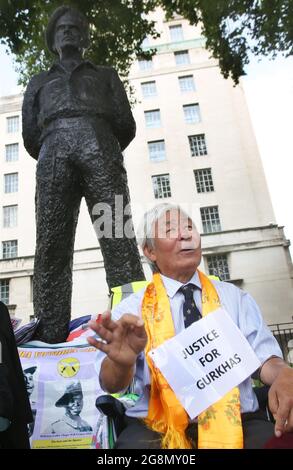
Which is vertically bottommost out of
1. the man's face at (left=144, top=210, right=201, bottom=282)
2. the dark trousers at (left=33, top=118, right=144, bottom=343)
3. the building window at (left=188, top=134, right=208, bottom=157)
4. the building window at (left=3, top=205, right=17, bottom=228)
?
the man's face at (left=144, top=210, right=201, bottom=282)

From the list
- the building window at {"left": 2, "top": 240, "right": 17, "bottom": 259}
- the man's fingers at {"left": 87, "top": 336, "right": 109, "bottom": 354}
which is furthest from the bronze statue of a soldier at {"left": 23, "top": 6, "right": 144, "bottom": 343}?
the building window at {"left": 2, "top": 240, "right": 17, "bottom": 259}

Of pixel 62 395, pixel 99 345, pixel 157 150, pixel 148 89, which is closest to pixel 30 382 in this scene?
pixel 62 395

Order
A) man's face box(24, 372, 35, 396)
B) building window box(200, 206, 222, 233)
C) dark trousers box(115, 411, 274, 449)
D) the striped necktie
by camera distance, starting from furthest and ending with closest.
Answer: building window box(200, 206, 222, 233) < man's face box(24, 372, 35, 396) < the striped necktie < dark trousers box(115, 411, 274, 449)

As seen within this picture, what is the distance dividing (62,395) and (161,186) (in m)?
7.68

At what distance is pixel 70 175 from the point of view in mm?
2949

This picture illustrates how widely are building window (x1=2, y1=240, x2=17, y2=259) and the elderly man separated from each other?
8870mm

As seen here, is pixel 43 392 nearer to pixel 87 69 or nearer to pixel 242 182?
pixel 87 69

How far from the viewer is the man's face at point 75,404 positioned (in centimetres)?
218

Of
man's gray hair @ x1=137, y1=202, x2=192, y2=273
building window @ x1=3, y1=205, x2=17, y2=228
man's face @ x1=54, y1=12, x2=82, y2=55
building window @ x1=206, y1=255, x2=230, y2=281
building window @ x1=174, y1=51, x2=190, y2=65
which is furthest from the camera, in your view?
building window @ x1=174, y1=51, x2=190, y2=65

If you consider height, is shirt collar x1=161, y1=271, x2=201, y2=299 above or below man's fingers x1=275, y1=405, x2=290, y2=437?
above

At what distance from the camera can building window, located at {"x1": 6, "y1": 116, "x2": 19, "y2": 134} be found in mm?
11088

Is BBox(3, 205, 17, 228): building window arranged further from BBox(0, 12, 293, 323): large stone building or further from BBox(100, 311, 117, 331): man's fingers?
BBox(100, 311, 117, 331): man's fingers

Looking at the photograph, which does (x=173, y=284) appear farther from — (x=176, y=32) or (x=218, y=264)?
(x=176, y=32)
